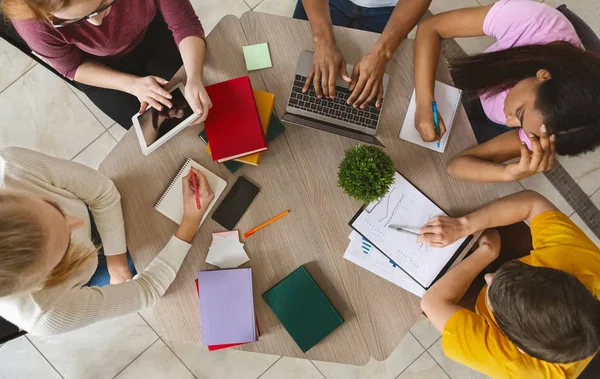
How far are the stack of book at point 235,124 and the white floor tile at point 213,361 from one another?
1.18 meters

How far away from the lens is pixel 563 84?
110 cm

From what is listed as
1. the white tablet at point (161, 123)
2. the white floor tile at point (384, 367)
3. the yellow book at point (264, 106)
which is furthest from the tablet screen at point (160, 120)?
the white floor tile at point (384, 367)

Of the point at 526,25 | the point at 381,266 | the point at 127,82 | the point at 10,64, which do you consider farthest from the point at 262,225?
the point at 10,64

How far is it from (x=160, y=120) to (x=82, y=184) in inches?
11.0

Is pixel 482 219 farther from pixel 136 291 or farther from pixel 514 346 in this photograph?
pixel 136 291

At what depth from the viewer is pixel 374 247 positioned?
4.00 ft

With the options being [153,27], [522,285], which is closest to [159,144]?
[153,27]

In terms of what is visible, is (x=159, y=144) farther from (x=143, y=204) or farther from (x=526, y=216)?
(x=526, y=216)

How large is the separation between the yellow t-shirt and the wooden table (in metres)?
0.15

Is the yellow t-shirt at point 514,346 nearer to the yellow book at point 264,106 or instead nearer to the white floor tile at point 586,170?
the yellow book at point 264,106

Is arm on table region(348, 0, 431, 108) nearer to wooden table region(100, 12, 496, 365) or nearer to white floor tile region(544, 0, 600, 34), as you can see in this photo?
wooden table region(100, 12, 496, 365)

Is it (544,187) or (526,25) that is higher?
(526,25)

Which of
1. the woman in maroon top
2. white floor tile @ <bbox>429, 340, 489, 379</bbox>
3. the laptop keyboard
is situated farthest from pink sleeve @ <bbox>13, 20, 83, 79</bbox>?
white floor tile @ <bbox>429, 340, 489, 379</bbox>

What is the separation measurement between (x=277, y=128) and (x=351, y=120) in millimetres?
221
